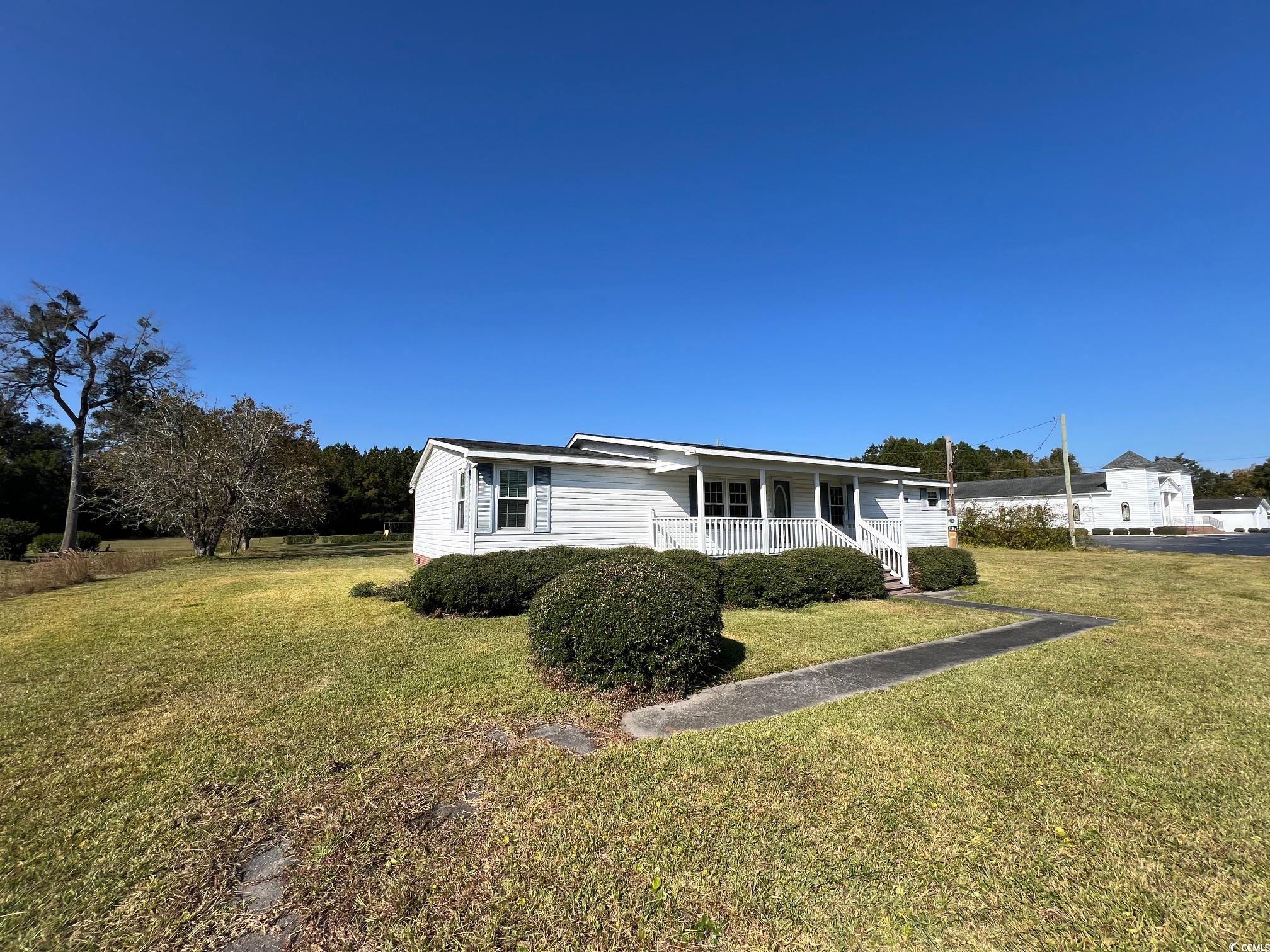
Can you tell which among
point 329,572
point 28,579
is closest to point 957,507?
point 329,572

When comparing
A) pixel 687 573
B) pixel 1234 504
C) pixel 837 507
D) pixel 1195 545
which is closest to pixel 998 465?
pixel 1234 504

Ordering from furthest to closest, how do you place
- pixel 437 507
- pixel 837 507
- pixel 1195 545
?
pixel 1195 545 → pixel 837 507 → pixel 437 507

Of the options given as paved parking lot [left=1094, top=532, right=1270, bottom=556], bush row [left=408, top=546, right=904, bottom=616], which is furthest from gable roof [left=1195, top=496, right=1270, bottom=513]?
bush row [left=408, top=546, right=904, bottom=616]

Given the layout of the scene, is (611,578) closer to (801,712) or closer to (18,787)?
(801,712)

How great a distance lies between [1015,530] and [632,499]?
2391 cm

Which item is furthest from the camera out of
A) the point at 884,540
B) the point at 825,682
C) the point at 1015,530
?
the point at 1015,530

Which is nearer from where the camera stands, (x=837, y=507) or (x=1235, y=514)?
(x=837, y=507)

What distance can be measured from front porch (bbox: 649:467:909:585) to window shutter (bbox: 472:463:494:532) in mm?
4383

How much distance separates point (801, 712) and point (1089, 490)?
171 ft

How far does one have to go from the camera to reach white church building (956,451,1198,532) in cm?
4084

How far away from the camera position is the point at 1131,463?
41.1m

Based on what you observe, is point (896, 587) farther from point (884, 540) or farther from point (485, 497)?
point (485, 497)

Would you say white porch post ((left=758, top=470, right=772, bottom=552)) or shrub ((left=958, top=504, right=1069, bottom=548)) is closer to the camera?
white porch post ((left=758, top=470, right=772, bottom=552))

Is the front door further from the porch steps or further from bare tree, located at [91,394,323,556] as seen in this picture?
bare tree, located at [91,394,323,556]
